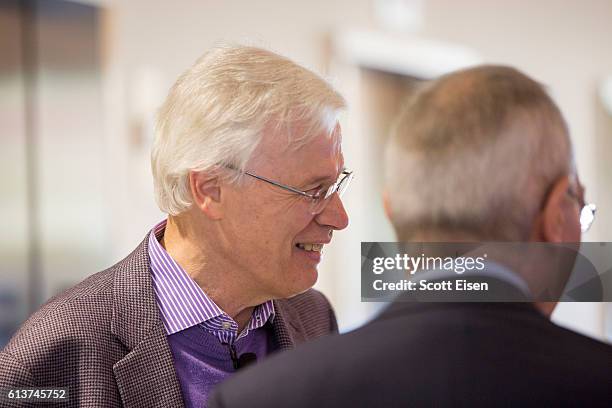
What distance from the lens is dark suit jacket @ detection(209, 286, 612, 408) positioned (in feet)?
2.87

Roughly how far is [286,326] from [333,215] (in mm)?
259

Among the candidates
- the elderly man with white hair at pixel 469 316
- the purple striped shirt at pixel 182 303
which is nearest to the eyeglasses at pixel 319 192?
the purple striped shirt at pixel 182 303

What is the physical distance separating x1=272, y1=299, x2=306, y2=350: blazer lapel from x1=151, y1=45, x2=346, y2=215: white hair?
0.91ft

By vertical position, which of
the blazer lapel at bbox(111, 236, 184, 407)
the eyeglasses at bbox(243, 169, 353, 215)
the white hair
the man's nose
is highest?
the white hair

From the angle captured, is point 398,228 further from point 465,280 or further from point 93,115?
point 93,115

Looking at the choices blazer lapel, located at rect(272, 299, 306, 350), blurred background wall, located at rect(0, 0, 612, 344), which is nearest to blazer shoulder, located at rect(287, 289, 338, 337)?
blazer lapel, located at rect(272, 299, 306, 350)

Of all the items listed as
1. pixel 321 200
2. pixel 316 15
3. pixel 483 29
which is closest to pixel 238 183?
pixel 321 200

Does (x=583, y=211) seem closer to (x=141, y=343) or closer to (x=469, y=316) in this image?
(x=469, y=316)

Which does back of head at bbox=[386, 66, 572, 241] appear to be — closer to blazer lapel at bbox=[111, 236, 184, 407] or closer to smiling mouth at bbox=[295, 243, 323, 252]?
smiling mouth at bbox=[295, 243, 323, 252]

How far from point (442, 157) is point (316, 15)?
2894 millimetres

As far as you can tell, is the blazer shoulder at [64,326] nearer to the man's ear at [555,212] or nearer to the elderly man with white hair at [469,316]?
the elderly man with white hair at [469,316]

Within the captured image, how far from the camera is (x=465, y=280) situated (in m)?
0.98

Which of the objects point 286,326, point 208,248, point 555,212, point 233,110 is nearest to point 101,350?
point 208,248

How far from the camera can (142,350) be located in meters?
1.37
